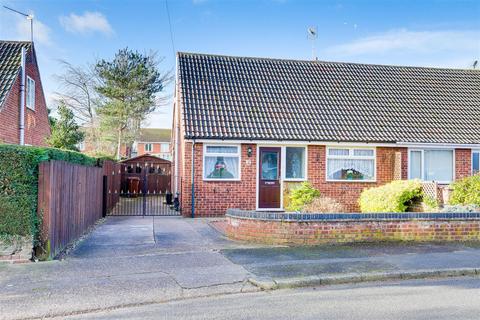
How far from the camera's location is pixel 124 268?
729 centimetres

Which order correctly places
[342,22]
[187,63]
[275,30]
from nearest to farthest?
[275,30] < [187,63] < [342,22]

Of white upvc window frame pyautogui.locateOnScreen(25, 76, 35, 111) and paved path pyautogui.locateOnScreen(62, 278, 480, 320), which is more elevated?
white upvc window frame pyautogui.locateOnScreen(25, 76, 35, 111)

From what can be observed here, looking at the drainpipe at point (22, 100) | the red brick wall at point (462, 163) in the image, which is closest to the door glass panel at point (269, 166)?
the red brick wall at point (462, 163)

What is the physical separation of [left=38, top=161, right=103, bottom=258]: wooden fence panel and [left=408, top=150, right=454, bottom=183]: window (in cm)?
1182

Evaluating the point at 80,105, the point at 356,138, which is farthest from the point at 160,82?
the point at 356,138

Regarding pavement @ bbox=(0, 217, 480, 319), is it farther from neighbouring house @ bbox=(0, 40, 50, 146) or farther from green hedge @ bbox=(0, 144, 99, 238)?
neighbouring house @ bbox=(0, 40, 50, 146)

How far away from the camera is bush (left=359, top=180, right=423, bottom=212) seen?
12273mm

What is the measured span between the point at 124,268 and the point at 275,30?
12104mm

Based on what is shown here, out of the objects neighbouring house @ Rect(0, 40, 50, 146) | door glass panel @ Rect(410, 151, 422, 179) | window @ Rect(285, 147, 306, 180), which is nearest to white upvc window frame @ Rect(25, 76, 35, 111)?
neighbouring house @ Rect(0, 40, 50, 146)

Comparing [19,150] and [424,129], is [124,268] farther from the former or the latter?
[424,129]

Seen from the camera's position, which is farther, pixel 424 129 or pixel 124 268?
pixel 424 129

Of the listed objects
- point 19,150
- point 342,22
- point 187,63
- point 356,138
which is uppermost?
point 342,22

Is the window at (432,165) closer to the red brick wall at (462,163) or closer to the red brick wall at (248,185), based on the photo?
the red brick wall at (462,163)

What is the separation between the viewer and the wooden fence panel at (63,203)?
7.70 meters
